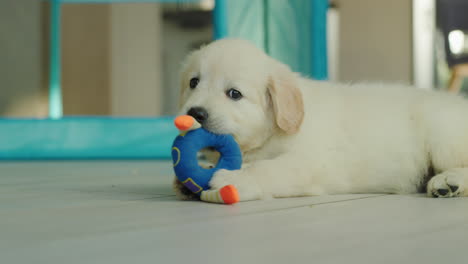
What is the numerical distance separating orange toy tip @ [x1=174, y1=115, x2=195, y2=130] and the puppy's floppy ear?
400 mm

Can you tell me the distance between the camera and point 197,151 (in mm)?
1819

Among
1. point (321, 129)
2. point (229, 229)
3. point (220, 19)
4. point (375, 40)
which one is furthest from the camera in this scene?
point (375, 40)

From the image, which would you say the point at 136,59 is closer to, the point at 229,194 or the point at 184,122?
the point at 184,122

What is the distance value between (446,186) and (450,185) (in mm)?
15

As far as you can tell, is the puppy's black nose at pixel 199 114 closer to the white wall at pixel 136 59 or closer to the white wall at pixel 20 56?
the white wall at pixel 20 56

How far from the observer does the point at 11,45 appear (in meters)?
5.59

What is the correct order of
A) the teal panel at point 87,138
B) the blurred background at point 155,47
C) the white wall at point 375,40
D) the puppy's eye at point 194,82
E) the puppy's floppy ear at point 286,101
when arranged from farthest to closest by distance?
1. the white wall at point 375,40
2. the blurred background at point 155,47
3. the teal panel at point 87,138
4. the puppy's eye at point 194,82
5. the puppy's floppy ear at point 286,101

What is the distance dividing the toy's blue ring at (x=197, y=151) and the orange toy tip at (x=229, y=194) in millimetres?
97

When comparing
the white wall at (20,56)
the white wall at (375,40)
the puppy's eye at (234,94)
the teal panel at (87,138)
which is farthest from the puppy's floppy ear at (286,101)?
the white wall at (375,40)

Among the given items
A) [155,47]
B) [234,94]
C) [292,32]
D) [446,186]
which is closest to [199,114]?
[234,94]

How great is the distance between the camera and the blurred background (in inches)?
233

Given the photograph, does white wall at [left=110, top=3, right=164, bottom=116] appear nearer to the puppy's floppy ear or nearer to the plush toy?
the puppy's floppy ear

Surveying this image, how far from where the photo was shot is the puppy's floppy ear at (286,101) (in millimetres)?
2014

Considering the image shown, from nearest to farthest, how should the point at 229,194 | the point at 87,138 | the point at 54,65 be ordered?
the point at 229,194
the point at 87,138
the point at 54,65
